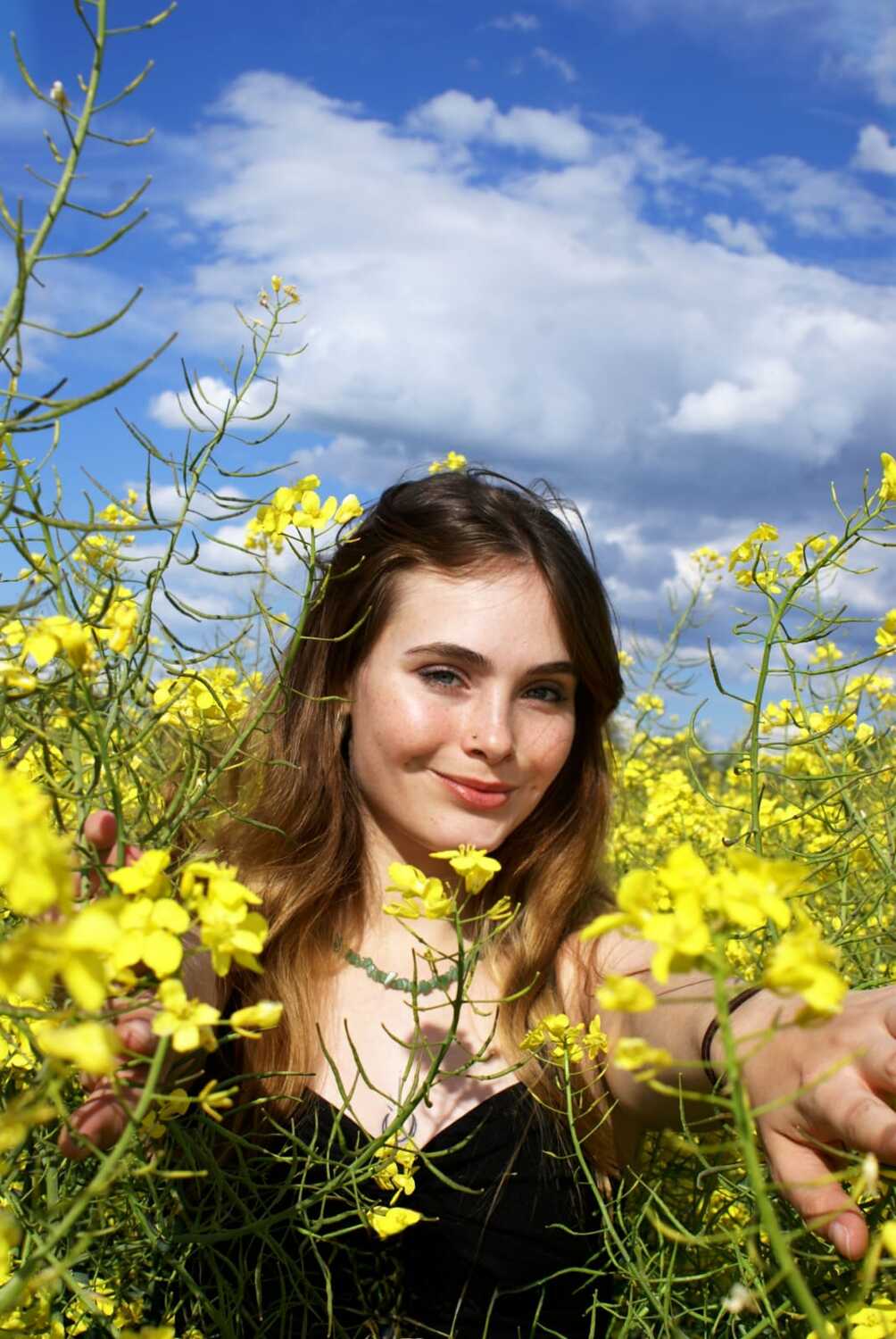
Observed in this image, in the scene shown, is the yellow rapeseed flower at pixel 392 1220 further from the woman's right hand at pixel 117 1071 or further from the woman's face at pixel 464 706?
the woman's face at pixel 464 706

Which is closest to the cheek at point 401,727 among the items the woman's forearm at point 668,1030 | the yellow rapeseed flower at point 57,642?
the woman's forearm at point 668,1030

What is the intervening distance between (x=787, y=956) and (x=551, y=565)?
4.10ft

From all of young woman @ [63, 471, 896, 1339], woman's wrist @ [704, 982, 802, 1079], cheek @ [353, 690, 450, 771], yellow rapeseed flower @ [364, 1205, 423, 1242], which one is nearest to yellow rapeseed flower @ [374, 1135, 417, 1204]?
yellow rapeseed flower @ [364, 1205, 423, 1242]

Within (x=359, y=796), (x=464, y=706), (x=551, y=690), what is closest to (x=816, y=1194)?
(x=464, y=706)

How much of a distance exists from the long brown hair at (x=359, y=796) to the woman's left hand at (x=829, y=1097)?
0.64 metres

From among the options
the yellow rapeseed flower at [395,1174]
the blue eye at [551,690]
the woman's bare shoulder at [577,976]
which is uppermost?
the blue eye at [551,690]

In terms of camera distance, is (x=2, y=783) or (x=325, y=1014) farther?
(x=325, y=1014)

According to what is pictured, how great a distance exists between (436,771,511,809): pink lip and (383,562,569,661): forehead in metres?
0.18

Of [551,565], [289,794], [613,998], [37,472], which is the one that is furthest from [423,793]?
[613,998]

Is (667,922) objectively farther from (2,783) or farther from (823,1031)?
(823,1031)

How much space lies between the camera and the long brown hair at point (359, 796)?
159 centimetres

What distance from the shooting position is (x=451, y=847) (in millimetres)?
1500

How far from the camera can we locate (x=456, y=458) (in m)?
2.37

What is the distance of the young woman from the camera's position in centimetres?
143
